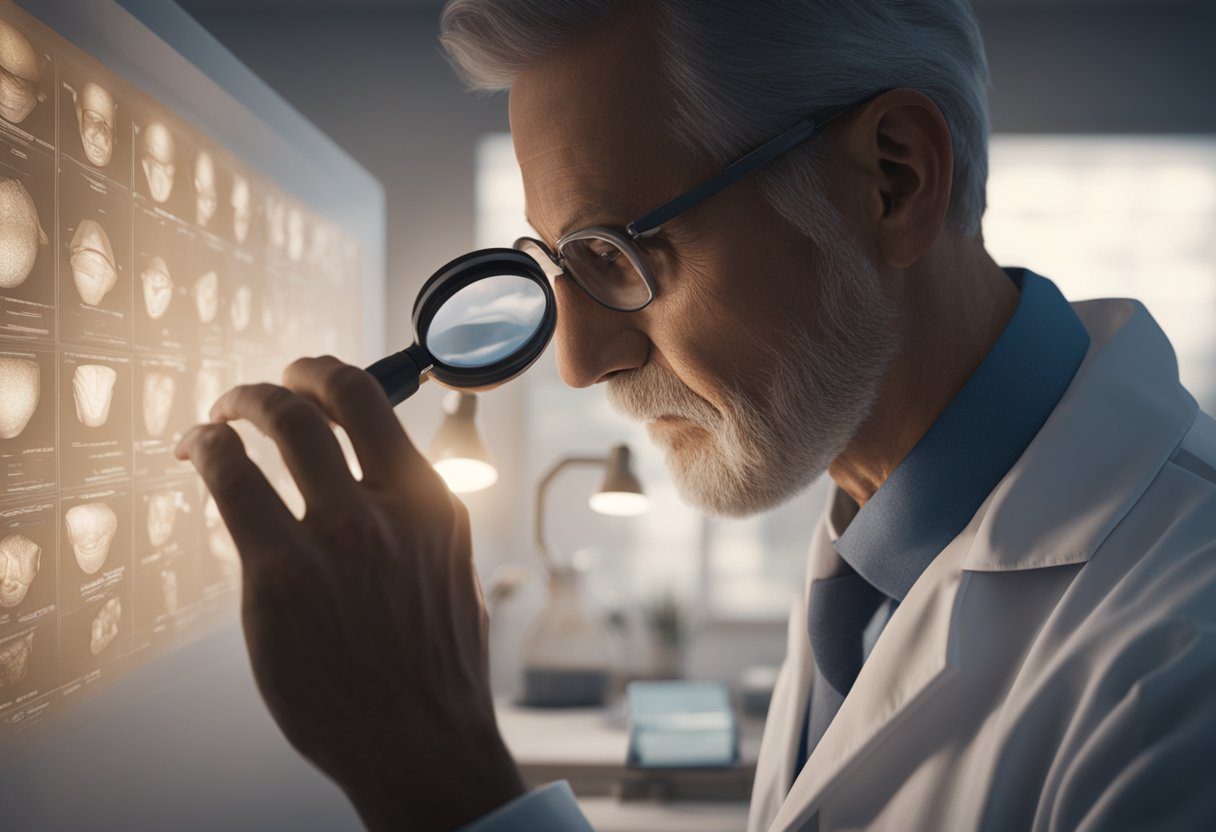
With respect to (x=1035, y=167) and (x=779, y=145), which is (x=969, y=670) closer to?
(x=779, y=145)

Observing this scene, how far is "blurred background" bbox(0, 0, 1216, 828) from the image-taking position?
3.27 m

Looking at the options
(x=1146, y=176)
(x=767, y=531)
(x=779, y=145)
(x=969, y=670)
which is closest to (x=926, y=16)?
(x=779, y=145)

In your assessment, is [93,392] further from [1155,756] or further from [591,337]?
[1155,756]

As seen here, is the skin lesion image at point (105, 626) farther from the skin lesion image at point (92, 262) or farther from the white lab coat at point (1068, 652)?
the white lab coat at point (1068, 652)

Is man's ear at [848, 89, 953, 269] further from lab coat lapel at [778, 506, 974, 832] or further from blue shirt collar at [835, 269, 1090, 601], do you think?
lab coat lapel at [778, 506, 974, 832]

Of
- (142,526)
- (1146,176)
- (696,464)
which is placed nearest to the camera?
(142,526)

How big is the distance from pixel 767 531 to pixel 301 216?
2590 millimetres

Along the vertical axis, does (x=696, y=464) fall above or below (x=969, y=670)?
above

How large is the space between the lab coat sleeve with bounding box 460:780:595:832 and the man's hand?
0.5 inches

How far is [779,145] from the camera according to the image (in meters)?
0.89

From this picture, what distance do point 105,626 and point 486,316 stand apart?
42cm

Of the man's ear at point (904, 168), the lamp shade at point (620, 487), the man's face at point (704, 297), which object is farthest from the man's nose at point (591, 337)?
the lamp shade at point (620, 487)

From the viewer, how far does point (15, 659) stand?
0.59 m

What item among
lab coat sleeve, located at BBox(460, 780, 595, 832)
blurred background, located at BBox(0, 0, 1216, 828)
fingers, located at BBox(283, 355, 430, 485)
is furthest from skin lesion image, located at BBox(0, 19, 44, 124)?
blurred background, located at BBox(0, 0, 1216, 828)
